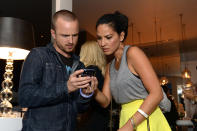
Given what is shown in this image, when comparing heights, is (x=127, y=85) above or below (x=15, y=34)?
below

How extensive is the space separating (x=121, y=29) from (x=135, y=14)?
4367 mm

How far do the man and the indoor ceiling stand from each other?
392cm

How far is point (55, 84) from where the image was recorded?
4.30 ft

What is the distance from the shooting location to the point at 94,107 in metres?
2.32

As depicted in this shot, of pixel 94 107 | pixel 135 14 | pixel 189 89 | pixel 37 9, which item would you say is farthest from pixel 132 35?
→ pixel 94 107

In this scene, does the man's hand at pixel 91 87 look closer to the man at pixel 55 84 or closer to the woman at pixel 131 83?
the man at pixel 55 84

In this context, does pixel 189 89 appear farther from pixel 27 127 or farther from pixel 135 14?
pixel 27 127

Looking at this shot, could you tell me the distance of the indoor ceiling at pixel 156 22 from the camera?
545cm

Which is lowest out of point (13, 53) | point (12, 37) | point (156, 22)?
point (13, 53)

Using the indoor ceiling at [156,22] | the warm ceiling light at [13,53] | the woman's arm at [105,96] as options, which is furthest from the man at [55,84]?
the indoor ceiling at [156,22]

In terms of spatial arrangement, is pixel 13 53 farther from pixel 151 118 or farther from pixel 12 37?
pixel 151 118

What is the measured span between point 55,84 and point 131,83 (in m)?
0.60

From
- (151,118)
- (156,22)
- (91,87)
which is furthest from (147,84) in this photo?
(156,22)

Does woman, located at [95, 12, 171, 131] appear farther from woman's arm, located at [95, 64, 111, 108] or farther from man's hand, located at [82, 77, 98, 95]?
man's hand, located at [82, 77, 98, 95]
